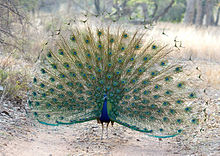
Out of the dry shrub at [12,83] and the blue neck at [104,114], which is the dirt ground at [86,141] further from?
the blue neck at [104,114]

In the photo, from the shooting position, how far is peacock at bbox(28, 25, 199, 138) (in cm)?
602

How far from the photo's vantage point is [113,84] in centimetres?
608

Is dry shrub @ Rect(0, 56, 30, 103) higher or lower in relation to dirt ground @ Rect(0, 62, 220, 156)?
higher

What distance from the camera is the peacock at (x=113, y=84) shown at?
602cm

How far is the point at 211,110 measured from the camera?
25.4ft

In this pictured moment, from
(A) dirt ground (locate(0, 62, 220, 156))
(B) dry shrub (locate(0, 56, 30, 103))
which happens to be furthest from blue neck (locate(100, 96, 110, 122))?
(B) dry shrub (locate(0, 56, 30, 103))

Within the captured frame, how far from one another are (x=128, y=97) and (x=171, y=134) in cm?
109

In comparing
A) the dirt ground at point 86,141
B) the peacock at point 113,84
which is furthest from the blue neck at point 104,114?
the dirt ground at point 86,141

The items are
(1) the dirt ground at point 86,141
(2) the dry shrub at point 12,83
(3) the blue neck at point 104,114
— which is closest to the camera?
(1) the dirt ground at point 86,141

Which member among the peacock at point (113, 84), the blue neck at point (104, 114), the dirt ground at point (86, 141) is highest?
the peacock at point (113, 84)

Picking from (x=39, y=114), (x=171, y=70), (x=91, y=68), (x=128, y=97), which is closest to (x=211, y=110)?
(x=171, y=70)

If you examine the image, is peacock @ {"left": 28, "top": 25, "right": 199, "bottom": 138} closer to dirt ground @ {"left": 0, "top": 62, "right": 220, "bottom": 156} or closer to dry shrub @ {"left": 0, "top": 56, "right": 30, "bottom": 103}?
dirt ground @ {"left": 0, "top": 62, "right": 220, "bottom": 156}

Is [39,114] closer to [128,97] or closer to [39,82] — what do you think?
[39,82]

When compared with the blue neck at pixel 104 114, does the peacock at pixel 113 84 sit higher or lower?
higher
